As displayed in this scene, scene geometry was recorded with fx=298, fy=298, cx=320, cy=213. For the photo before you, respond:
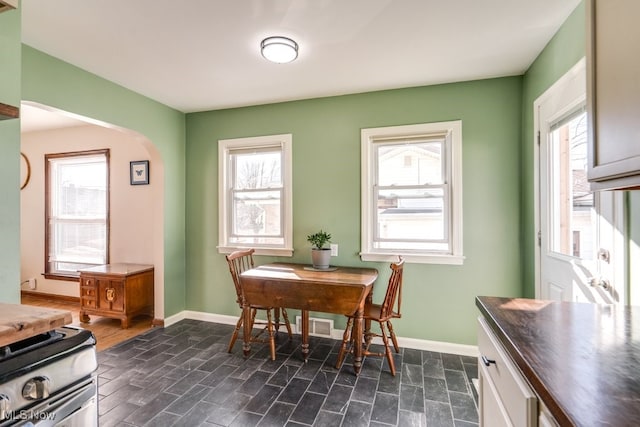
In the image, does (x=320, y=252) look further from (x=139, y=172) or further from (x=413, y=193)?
(x=139, y=172)

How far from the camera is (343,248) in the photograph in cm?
304

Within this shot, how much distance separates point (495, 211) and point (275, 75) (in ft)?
7.52

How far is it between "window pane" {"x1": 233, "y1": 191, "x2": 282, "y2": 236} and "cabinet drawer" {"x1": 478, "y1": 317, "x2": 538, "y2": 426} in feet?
7.92

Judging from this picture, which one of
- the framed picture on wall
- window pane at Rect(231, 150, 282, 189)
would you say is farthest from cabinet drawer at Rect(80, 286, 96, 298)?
window pane at Rect(231, 150, 282, 189)

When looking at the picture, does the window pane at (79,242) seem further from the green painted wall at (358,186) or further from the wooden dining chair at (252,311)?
the wooden dining chair at (252,311)

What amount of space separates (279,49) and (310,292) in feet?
6.03

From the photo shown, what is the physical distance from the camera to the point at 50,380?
2.94 ft

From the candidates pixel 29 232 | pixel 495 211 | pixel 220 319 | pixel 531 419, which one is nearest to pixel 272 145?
pixel 220 319

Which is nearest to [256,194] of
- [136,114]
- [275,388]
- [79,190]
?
[136,114]

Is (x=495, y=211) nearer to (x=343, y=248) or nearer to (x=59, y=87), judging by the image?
(x=343, y=248)

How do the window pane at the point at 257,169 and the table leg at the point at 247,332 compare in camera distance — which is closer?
the table leg at the point at 247,332

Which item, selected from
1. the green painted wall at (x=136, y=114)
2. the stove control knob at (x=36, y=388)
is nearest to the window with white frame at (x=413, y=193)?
the green painted wall at (x=136, y=114)

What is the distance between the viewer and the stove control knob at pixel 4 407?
77 cm

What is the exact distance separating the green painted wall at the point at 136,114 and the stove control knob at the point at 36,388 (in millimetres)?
2195
